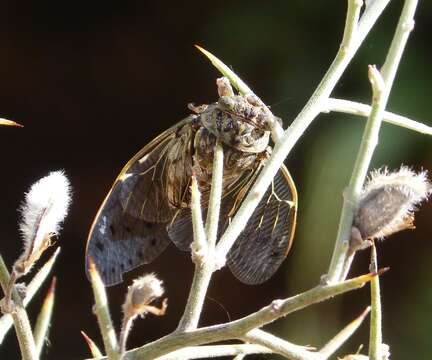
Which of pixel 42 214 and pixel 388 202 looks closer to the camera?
pixel 388 202

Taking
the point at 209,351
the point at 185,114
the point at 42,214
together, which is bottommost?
the point at 209,351

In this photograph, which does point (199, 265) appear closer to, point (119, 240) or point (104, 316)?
point (104, 316)

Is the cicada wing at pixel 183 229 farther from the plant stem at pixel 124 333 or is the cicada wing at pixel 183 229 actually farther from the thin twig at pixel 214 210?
the plant stem at pixel 124 333

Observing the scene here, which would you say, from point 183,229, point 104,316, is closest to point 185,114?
Result: point 183,229

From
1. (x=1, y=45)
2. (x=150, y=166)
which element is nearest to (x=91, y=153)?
(x=1, y=45)

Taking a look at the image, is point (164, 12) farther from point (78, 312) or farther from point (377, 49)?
point (78, 312)

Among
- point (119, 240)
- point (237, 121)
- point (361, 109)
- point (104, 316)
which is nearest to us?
point (104, 316)

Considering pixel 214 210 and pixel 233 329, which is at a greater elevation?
pixel 214 210
